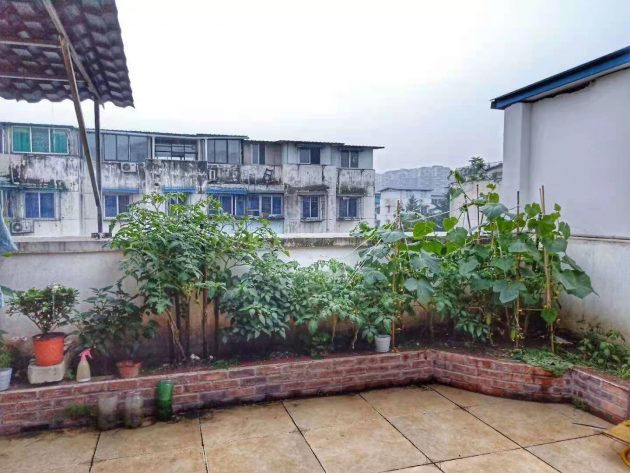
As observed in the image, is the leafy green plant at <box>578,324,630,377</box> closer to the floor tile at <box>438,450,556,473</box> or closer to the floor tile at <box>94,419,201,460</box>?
the floor tile at <box>438,450,556,473</box>

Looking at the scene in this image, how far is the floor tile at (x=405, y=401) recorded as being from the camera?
114 inches

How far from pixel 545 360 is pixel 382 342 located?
3.90ft

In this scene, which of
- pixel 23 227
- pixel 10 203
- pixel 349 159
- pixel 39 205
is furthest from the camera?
pixel 349 159

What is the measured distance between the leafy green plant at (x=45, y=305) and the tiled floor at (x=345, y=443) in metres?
0.71

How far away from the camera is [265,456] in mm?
2318

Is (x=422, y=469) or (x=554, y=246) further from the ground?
(x=554, y=246)

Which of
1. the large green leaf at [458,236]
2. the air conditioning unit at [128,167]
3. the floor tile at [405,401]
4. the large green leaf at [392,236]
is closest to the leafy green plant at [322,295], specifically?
the large green leaf at [392,236]

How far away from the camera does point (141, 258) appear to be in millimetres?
2832

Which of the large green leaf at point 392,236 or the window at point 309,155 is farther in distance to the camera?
the window at point 309,155

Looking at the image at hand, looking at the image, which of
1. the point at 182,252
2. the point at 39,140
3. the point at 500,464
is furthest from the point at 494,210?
the point at 39,140

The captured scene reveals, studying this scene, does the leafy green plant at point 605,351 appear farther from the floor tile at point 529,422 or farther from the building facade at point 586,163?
the floor tile at point 529,422

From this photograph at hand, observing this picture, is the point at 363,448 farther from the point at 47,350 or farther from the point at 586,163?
the point at 586,163

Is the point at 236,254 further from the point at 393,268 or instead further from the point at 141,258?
the point at 393,268

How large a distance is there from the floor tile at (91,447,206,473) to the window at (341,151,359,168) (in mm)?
14930
